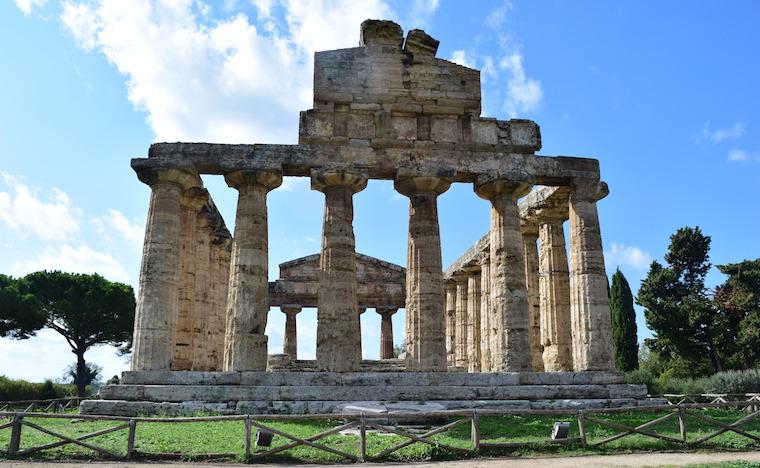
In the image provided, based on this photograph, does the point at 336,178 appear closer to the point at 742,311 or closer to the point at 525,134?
the point at 525,134

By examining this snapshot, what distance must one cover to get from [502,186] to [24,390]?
29.2 metres

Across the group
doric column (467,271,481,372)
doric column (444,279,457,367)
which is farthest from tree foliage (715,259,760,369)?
doric column (467,271,481,372)

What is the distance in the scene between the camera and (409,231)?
20.6 m

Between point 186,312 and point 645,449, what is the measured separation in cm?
1627

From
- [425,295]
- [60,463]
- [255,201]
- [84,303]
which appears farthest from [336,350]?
[84,303]

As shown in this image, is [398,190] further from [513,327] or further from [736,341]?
[736,341]

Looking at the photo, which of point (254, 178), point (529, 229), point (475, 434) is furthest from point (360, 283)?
point (475, 434)

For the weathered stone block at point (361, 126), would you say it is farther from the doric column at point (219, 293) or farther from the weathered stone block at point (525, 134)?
the doric column at point (219, 293)

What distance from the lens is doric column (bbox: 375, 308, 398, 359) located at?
3722 cm

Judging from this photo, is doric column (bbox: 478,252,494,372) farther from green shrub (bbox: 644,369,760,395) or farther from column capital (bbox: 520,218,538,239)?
green shrub (bbox: 644,369,760,395)

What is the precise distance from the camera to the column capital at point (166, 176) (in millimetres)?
19391

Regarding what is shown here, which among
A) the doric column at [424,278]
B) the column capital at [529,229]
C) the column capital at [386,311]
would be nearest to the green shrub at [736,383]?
the column capital at [529,229]

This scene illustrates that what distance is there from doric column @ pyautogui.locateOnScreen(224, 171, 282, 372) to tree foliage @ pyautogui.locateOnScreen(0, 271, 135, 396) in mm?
25881

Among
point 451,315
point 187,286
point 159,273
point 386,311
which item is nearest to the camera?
point 159,273
